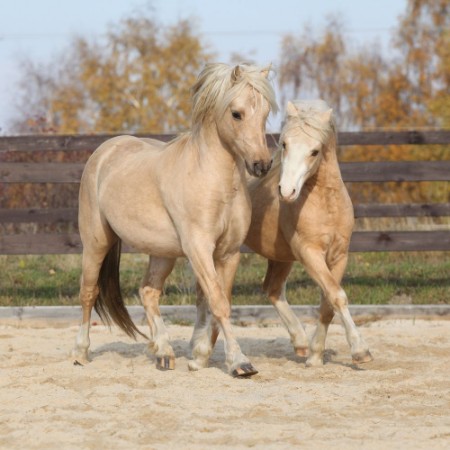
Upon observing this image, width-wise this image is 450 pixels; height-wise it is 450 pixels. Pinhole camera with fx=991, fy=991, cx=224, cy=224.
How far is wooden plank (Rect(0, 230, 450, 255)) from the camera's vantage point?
9.45 meters

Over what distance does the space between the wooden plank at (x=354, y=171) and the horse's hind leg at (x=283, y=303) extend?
2.82 meters

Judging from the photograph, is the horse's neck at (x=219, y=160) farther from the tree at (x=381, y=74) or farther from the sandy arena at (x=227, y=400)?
the tree at (x=381, y=74)

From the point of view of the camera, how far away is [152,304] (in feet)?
21.1

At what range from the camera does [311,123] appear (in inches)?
230

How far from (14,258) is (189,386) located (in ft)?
21.0

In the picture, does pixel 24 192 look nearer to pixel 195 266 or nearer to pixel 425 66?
pixel 195 266

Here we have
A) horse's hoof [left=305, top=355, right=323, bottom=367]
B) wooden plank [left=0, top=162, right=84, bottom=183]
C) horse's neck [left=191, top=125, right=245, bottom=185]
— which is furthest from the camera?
wooden plank [left=0, top=162, right=84, bottom=183]

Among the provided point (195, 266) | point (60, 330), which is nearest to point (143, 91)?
point (60, 330)

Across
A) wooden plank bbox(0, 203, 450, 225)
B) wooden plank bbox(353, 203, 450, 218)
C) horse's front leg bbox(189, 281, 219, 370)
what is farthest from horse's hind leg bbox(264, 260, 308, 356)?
wooden plank bbox(353, 203, 450, 218)

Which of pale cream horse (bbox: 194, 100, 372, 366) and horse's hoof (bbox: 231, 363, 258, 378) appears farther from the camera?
pale cream horse (bbox: 194, 100, 372, 366)

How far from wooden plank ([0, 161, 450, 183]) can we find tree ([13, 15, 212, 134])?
856 inches

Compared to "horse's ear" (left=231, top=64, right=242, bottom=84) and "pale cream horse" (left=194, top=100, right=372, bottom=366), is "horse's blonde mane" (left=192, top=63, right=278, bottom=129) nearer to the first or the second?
"horse's ear" (left=231, top=64, right=242, bottom=84)

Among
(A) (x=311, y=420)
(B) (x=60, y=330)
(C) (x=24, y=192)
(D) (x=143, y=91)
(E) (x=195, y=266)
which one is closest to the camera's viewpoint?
(A) (x=311, y=420)

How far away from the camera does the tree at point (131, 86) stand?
33.2 meters
